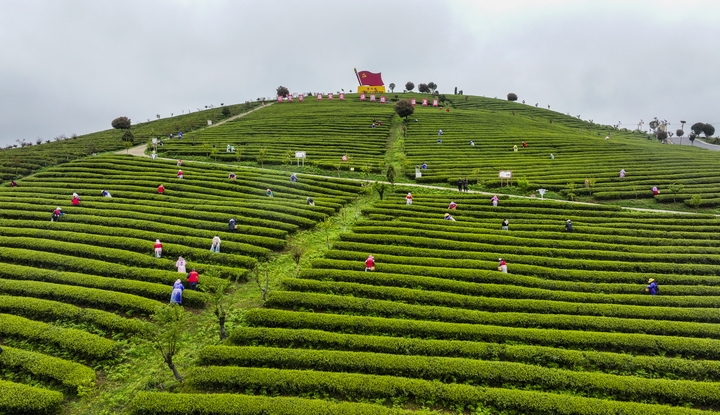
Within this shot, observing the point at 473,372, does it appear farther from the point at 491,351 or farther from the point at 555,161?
the point at 555,161

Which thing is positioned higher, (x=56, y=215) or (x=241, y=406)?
(x=56, y=215)

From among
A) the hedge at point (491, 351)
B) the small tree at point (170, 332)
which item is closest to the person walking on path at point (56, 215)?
the small tree at point (170, 332)

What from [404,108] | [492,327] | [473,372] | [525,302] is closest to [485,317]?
[492,327]

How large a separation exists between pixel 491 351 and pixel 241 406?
29.7 feet

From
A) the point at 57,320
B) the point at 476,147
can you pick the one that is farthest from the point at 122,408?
the point at 476,147

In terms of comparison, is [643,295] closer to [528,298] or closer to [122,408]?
[528,298]

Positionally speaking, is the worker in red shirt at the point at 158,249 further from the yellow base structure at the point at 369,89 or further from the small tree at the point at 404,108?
the yellow base structure at the point at 369,89

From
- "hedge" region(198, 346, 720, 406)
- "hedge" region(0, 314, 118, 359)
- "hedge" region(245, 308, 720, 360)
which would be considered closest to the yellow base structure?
"hedge" region(245, 308, 720, 360)

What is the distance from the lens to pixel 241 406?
11.2m

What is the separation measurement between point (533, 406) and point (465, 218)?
18.2 metres

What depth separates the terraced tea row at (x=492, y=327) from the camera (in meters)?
12.1

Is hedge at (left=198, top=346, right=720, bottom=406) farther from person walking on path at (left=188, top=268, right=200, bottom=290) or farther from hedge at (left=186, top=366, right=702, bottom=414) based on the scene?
person walking on path at (left=188, top=268, right=200, bottom=290)

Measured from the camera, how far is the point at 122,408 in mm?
11750

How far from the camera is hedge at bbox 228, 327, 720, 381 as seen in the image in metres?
13.2
